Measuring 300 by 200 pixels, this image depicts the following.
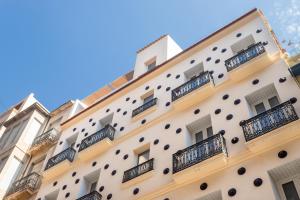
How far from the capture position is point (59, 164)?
15.6 meters

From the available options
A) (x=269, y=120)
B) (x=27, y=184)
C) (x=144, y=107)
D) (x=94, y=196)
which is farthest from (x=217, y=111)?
(x=27, y=184)

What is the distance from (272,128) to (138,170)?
440 centimetres

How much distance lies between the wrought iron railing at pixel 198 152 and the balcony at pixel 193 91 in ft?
7.52

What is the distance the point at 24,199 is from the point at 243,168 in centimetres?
1017

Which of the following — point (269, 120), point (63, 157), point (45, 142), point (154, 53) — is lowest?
point (269, 120)

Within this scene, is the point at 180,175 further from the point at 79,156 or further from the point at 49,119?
the point at 49,119

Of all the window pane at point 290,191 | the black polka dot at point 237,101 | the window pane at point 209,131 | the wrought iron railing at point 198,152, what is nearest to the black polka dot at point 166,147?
the wrought iron railing at point 198,152

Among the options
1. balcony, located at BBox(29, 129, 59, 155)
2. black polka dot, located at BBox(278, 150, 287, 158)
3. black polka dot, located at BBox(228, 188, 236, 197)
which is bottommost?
black polka dot, located at BBox(228, 188, 236, 197)

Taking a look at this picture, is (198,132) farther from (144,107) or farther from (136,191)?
(144,107)

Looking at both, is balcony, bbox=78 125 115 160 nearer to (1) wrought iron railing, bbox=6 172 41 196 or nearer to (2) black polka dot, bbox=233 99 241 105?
(1) wrought iron railing, bbox=6 172 41 196

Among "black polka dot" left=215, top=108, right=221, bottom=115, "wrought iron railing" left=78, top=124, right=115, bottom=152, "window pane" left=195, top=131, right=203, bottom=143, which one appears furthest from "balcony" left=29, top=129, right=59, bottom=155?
"black polka dot" left=215, top=108, right=221, bottom=115

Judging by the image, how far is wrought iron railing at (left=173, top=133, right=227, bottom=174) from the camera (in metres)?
10.8

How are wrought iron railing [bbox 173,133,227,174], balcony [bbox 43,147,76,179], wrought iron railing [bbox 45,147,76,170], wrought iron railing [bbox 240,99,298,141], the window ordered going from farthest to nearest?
1. wrought iron railing [bbox 45,147,76,170]
2. balcony [bbox 43,147,76,179]
3. the window
4. wrought iron railing [bbox 173,133,227,174]
5. wrought iron railing [bbox 240,99,298,141]

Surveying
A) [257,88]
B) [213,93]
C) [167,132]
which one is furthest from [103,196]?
[257,88]
